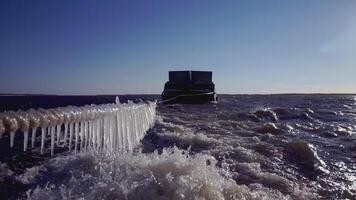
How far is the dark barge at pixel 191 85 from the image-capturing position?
44.2 metres

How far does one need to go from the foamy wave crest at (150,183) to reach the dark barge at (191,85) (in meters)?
35.7

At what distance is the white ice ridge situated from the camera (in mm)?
2314

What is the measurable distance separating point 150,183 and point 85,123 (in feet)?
9.71

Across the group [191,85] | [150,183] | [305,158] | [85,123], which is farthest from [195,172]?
[191,85]

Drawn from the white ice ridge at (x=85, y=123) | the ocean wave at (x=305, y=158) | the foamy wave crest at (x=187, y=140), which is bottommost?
the ocean wave at (x=305, y=158)

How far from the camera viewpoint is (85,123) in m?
3.40

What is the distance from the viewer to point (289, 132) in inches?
650

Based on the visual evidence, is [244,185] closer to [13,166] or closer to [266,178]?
[266,178]

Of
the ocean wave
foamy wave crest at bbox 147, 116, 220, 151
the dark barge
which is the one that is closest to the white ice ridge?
the ocean wave

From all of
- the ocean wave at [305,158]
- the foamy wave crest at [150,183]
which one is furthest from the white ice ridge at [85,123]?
the ocean wave at [305,158]

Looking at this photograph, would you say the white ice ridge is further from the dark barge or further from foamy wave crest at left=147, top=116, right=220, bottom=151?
the dark barge

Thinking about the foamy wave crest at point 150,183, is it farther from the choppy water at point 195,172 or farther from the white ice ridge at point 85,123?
the white ice ridge at point 85,123

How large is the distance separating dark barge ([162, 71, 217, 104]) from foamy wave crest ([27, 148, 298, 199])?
35.7 m

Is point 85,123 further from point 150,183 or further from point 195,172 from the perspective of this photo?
point 195,172
